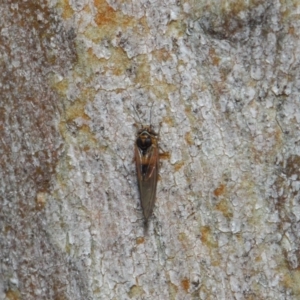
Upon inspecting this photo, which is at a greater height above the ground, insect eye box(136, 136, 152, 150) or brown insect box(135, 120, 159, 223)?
insect eye box(136, 136, 152, 150)

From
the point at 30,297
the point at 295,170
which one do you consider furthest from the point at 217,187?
the point at 30,297

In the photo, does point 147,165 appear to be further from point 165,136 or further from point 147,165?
point 165,136

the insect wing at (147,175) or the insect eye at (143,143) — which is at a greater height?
the insect eye at (143,143)

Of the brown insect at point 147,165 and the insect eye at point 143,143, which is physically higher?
the insect eye at point 143,143

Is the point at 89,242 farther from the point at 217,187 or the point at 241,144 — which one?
the point at 241,144

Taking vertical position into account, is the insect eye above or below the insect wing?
above
